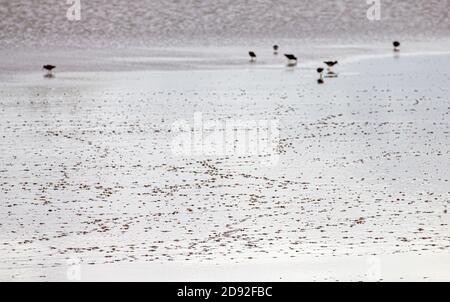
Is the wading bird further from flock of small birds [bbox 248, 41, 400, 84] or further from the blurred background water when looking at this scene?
the blurred background water


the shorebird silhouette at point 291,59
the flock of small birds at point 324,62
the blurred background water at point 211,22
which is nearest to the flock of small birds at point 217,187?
the flock of small birds at point 324,62

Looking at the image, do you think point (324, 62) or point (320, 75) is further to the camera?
point (324, 62)

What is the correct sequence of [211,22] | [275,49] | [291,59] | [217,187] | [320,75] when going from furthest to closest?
[211,22]
[275,49]
[291,59]
[320,75]
[217,187]

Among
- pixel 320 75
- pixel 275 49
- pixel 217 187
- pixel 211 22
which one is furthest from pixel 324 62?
pixel 211 22

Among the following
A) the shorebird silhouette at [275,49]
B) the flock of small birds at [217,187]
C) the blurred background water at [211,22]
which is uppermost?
the blurred background water at [211,22]

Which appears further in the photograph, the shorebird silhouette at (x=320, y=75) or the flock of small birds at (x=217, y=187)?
the shorebird silhouette at (x=320, y=75)

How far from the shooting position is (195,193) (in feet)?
72.4

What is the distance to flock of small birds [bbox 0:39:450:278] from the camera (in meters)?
17.7

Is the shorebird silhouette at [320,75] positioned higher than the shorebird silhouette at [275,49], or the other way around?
the shorebird silhouette at [275,49]

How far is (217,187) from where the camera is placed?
22594 mm

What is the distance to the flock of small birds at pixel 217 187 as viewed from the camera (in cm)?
1767

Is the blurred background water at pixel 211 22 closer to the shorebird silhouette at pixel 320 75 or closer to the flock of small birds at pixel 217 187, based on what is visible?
the shorebird silhouette at pixel 320 75

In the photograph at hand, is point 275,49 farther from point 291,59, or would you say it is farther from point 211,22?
point 211,22
